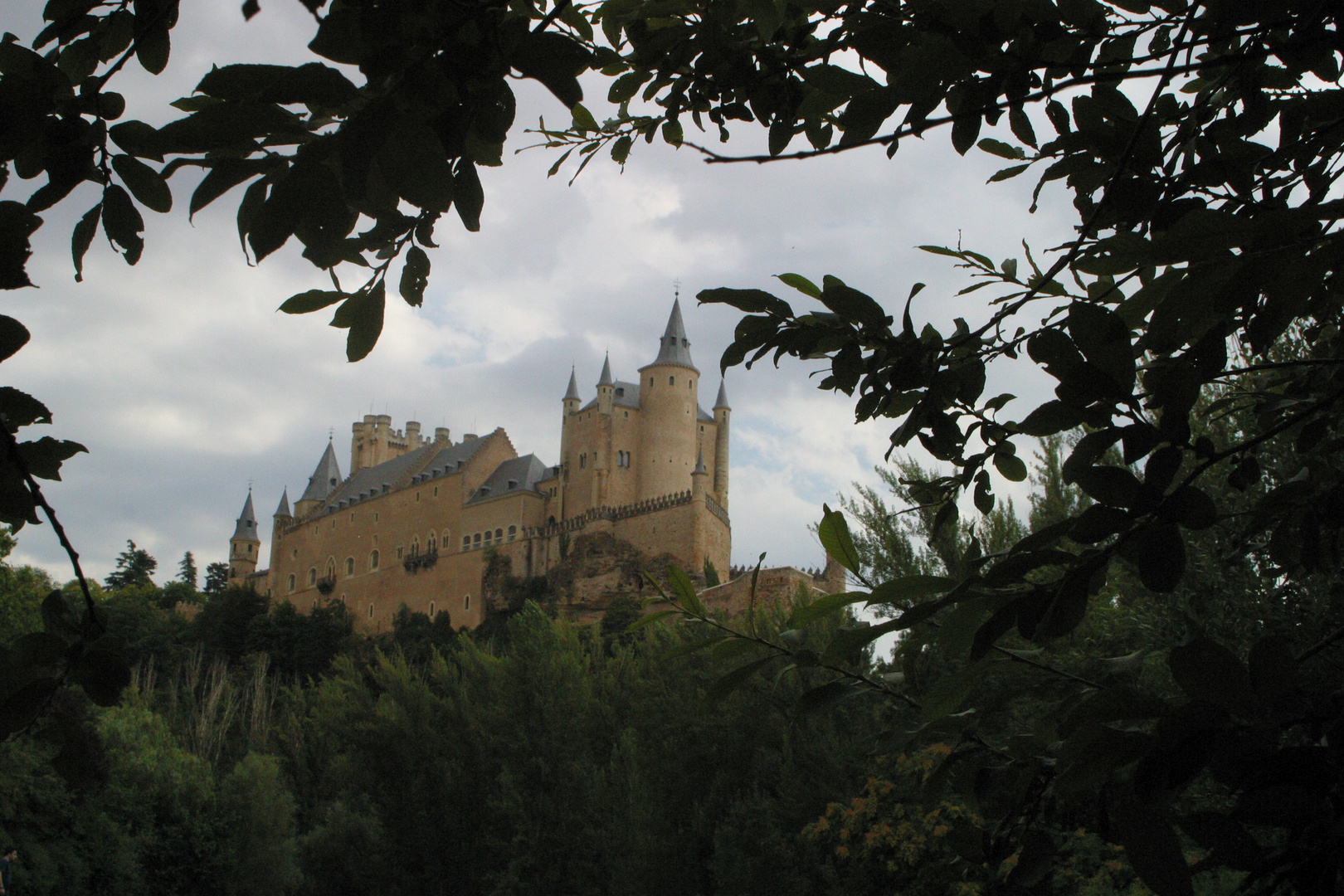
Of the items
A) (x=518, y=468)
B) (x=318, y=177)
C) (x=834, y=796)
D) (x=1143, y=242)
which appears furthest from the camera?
(x=518, y=468)

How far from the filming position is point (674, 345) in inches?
1772

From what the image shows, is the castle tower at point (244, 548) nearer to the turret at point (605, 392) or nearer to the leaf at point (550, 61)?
the turret at point (605, 392)

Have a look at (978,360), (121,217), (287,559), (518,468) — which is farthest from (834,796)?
(287,559)

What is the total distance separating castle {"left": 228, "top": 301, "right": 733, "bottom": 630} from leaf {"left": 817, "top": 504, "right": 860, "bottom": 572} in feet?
119

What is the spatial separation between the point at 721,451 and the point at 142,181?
44.2 meters

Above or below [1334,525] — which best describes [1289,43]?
above

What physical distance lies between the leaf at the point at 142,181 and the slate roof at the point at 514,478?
1773 inches

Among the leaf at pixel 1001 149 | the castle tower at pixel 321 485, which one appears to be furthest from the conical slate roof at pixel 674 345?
the leaf at pixel 1001 149

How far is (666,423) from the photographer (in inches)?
1731

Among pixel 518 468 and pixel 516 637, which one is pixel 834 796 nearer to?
pixel 516 637

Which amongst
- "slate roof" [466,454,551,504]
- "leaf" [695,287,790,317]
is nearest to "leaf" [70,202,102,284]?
"leaf" [695,287,790,317]

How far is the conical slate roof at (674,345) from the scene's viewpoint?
44750mm

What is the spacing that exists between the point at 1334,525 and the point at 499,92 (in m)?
1.53

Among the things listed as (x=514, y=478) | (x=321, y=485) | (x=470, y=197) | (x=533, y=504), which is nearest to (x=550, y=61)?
(x=470, y=197)
